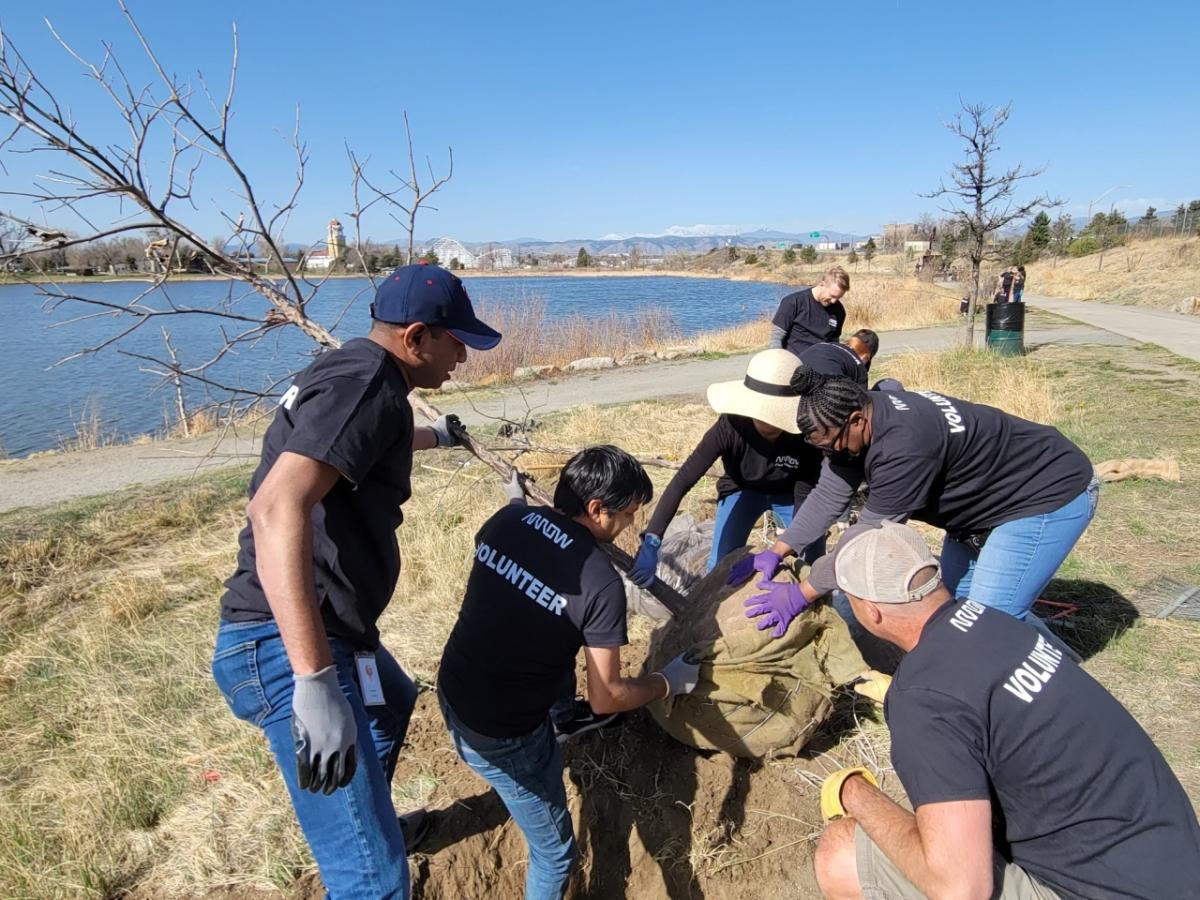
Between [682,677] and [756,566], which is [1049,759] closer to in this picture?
[682,677]

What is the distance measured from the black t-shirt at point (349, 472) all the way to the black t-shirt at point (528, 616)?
0.82 feet

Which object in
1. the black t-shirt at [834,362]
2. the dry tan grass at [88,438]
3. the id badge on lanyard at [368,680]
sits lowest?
the dry tan grass at [88,438]

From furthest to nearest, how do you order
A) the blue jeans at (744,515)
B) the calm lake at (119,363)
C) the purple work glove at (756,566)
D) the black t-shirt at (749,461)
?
the calm lake at (119,363) < the blue jeans at (744,515) < the black t-shirt at (749,461) < the purple work glove at (756,566)

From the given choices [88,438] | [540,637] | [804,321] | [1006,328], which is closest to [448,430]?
[540,637]

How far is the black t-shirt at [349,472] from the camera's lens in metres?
1.43

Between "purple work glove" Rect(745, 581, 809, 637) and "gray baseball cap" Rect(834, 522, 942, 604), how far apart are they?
76cm

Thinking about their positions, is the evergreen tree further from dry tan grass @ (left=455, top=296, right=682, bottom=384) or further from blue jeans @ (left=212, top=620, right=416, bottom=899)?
blue jeans @ (left=212, top=620, right=416, bottom=899)

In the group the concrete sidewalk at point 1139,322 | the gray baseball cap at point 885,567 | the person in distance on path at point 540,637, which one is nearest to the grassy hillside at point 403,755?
the person in distance on path at point 540,637

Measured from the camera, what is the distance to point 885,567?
1.52 metres

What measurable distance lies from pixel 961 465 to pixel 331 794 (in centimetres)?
219

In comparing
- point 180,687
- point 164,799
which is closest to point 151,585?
point 180,687

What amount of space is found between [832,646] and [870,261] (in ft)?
169

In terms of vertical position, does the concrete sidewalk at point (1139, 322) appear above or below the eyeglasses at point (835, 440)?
below

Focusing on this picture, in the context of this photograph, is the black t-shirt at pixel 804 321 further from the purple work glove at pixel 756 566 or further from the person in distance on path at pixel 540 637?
the person in distance on path at pixel 540 637
